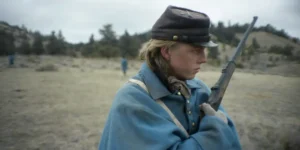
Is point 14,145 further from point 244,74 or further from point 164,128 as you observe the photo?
point 244,74

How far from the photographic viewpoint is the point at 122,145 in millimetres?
1250

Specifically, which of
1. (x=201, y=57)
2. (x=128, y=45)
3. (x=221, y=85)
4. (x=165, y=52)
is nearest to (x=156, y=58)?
(x=165, y=52)

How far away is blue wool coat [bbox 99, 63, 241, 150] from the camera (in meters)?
1.25

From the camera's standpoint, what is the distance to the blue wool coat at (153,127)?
125cm

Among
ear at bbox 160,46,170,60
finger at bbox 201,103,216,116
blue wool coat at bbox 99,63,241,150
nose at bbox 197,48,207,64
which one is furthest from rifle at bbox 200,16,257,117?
ear at bbox 160,46,170,60

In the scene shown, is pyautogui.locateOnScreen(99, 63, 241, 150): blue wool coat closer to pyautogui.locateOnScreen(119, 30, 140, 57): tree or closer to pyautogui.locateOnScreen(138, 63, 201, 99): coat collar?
pyautogui.locateOnScreen(138, 63, 201, 99): coat collar

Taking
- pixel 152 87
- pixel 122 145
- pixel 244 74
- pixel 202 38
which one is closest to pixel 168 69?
pixel 152 87

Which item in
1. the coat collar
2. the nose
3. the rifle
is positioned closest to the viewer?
the coat collar

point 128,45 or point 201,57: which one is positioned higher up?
point 128,45

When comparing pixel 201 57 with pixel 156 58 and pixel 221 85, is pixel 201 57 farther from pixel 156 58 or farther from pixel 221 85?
pixel 221 85

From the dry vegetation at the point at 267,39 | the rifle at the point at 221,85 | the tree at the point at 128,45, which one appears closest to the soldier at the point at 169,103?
the rifle at the point at 221,85

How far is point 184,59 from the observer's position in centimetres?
152

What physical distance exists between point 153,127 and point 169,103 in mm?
270

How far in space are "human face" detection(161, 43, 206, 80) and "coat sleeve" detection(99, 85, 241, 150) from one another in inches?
13.4
